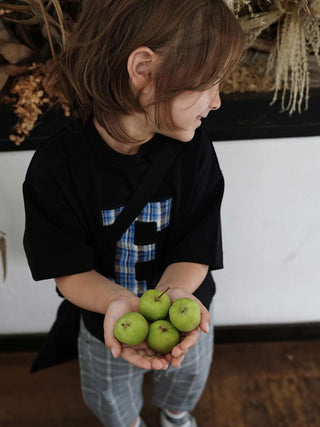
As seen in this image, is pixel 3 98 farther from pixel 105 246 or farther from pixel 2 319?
pixel 2 319

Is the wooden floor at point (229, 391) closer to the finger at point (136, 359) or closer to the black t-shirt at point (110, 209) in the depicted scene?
the black t-shirt at point (110, 209)

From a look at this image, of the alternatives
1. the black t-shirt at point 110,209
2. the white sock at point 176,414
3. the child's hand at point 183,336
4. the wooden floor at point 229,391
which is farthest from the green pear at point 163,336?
the wooden floor at point 229,391

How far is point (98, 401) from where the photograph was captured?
1.25m

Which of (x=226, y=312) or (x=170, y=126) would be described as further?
(x=226, y=312)

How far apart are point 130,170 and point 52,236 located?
0.19 meters

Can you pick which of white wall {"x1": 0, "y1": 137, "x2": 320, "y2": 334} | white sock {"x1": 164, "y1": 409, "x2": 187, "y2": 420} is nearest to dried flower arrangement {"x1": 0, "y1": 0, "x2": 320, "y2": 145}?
white wall {"x1": 0, "y1": 137, "x2": 320, "y2": 334}

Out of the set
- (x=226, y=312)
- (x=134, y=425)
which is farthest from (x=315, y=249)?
(x=134, y=425)

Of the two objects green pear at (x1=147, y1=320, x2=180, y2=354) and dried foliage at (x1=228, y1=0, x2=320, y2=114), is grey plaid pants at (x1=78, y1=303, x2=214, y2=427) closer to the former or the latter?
green pear at (x1=147, y1=320, x2=180, y2=354)

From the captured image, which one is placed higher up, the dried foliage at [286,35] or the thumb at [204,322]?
the dried foliage at [286,35]

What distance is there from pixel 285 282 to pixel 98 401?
0.67 meters

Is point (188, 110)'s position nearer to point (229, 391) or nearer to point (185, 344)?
point (185, 344)

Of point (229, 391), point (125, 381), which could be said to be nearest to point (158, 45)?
point (125, 381)

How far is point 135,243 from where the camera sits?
99 centimetres

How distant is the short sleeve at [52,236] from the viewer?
890 mm
